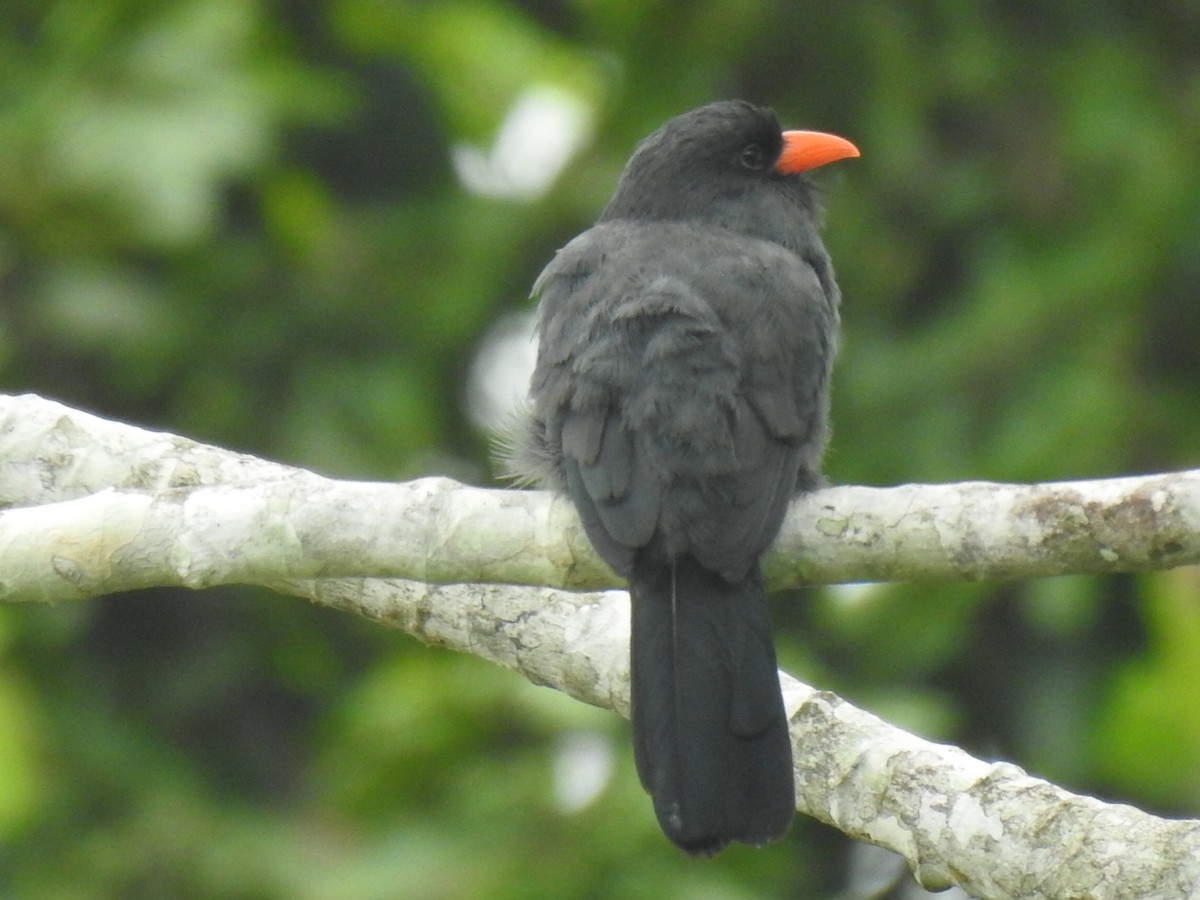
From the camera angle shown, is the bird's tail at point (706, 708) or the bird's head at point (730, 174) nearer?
the bird's tail at point (706, 708)

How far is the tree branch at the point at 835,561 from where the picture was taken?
135 inches

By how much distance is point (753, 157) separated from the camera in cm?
521

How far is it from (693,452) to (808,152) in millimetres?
1571

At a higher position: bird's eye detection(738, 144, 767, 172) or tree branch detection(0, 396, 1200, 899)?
bird's eye detection(738, 144, 767, 172)

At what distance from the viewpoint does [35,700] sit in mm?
6422

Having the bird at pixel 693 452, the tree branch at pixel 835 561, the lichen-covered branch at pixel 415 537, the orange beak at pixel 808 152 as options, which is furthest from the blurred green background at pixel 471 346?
the lichen-covered branch at pixel 415 537

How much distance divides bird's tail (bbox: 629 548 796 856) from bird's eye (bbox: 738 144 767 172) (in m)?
1.64

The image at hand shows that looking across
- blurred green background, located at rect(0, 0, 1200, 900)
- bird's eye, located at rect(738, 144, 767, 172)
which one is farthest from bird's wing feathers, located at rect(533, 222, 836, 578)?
blurred green background, located at rect(0, 0, 1200, 900)

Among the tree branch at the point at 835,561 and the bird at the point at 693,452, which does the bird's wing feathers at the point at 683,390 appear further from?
the tree branch at the point at 835,561

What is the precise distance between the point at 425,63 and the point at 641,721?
4676 millimetres

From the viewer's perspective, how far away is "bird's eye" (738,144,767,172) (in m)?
5.18

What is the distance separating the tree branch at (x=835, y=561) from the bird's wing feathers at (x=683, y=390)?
122mm

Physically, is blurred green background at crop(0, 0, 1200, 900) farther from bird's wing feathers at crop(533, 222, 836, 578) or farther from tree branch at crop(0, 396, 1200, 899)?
tree branch at crop(0, 396, 1200, 899)

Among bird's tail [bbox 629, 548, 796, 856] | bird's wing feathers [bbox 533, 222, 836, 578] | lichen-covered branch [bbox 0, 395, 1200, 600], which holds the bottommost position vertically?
bird's tail [bbox 629, 548, 796, 856]
